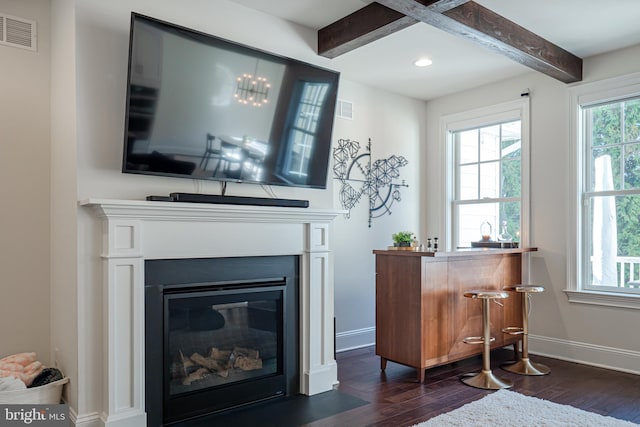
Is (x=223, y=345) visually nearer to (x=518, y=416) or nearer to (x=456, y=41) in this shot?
(x=518, y=416)

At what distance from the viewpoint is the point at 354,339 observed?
4.64m

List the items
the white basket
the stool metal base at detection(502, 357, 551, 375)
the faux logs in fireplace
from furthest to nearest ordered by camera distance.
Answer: the stool metal base at detection(502, 357, 551, 375) < the faux logs in fireplace < the white basket

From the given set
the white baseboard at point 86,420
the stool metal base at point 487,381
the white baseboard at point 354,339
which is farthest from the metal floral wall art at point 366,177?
the white baseboard at point 86,420

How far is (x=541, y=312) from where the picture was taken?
4.37 metres

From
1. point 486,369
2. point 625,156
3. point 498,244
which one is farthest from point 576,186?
point 486,369

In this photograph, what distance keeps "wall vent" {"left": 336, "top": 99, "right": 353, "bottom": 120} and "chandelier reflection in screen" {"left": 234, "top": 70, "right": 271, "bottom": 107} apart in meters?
1.61

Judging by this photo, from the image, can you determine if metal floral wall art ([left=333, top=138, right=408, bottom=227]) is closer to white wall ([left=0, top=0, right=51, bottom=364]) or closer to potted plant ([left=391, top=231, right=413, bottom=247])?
potted plant ([left=391, top=231, right=413, bottom=247])

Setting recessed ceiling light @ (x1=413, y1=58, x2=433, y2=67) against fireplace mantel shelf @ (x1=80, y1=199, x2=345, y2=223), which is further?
recessed ceiling light @ (x1=413, y1=58, x2=433, y2=67)

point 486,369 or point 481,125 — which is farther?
point 481,125

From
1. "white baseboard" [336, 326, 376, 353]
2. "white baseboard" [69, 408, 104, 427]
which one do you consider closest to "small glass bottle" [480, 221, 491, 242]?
"white baseboard" [336, 326, 376, 353]

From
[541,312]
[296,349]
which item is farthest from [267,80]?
[541,312]

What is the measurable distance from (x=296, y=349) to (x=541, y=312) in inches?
95.7

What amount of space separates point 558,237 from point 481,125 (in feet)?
4.52

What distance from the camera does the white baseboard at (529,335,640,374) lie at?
150 inches
